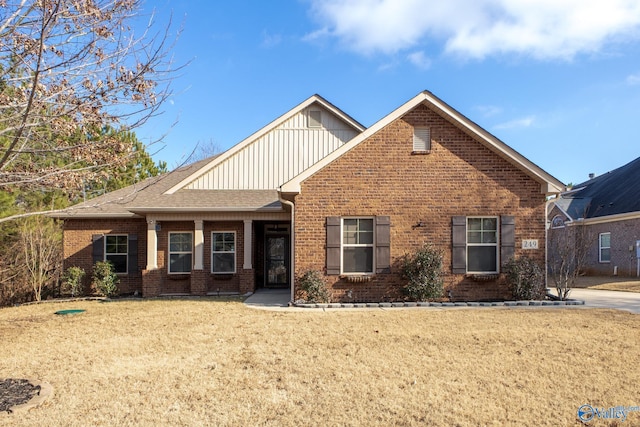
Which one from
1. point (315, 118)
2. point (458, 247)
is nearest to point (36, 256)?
point (315, 118)

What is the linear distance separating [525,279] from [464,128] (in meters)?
4.20

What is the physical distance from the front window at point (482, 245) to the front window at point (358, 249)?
2664 millimetres

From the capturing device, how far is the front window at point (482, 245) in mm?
11484

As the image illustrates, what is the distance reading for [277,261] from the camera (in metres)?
15.6

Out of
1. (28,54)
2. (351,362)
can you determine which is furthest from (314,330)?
(28,54)

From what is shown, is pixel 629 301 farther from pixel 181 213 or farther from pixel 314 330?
pixel 181 213

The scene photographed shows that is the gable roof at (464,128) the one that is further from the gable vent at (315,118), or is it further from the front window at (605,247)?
the front window at (605,247)

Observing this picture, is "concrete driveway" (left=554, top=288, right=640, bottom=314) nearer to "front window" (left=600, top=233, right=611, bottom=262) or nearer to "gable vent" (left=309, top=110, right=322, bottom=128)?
"front window" (left=600, top=233, right=611, bottom=262)

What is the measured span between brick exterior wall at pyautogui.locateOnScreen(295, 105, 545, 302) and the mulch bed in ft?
22.0

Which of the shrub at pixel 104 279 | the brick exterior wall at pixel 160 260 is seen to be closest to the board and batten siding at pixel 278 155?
the brick exterior wall at pixel 160 260

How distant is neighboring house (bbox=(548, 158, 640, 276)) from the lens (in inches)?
778

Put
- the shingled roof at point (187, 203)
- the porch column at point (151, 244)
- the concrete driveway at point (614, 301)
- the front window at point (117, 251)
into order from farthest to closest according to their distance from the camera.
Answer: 1. the front window at point (117, 251)
2. the porch column at point (151, 244)
3. the shingled roof at point (187, 203)
4. the concrete driveway at point (614, 301)

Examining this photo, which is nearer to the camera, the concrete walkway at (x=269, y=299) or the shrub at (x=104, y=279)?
the concrete walkway at (x=269, y=299)

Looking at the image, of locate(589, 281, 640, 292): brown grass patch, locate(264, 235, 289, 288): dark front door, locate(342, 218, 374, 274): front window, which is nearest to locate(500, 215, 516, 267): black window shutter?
locate(342, 218, 374, 274): front window
